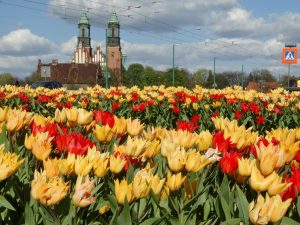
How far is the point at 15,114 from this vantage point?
2.58 metres

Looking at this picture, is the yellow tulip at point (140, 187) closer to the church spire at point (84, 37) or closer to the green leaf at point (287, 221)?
the green leaf at point (287, 221)

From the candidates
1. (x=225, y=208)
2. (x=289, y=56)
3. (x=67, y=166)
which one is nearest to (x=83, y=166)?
(x=67, y=166)

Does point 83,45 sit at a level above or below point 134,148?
above

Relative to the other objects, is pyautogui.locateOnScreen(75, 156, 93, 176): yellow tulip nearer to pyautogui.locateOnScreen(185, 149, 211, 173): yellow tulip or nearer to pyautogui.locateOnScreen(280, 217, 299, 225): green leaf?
pyautogui.locateOnScreen(185, 149, 211, 173): yellow tulip

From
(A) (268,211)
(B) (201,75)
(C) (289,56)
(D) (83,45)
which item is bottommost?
(B) (201,75)

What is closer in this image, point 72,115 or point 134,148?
point 134,148

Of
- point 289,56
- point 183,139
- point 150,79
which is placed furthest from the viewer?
point 150,79

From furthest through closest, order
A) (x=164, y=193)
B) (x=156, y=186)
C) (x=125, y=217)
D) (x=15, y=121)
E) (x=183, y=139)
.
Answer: (x=15, y=121) → (x=183, y=139) → (x=164, y=193) → (x=156, y=186) → (x=125, y=217)

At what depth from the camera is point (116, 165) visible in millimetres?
1918

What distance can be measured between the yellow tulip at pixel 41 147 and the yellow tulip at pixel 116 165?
11.8 inches

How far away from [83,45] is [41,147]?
496 feet

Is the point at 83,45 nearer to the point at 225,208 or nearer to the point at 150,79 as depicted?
the point at 150,79

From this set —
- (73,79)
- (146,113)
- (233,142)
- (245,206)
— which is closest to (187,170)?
(245,206)

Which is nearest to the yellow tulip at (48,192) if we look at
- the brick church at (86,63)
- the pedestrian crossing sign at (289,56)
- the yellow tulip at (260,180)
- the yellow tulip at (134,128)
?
the yellow tulip at (260,180)
